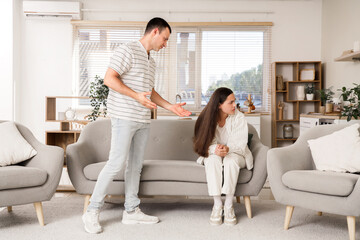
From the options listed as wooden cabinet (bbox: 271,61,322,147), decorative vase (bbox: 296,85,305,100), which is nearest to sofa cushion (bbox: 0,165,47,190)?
wooden cabinet (bbox: 271,61,322,147)

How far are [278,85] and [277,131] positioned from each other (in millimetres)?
819

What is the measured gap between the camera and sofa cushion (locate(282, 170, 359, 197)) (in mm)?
2482

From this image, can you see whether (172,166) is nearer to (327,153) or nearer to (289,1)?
(327,153)

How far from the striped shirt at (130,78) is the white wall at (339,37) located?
381 cm

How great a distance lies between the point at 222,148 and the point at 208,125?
241 millimetres

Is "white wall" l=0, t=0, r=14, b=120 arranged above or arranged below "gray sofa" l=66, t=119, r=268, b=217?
above

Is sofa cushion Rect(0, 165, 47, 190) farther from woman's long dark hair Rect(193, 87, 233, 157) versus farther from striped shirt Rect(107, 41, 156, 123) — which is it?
woman's long dark hair Rect(193, 87, 233, 157)

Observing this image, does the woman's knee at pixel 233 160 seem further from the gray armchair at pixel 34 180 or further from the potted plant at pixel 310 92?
the potted plant at pixel 310 92

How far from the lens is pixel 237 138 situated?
3.11m

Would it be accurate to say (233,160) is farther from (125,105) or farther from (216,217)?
(125,105)

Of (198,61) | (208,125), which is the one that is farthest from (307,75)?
(208,125)

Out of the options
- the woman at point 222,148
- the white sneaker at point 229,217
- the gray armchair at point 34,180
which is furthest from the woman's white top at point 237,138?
the gray armchair at point 34,180

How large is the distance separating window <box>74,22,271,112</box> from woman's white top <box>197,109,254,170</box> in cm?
390

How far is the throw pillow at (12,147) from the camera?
3.03 metres
